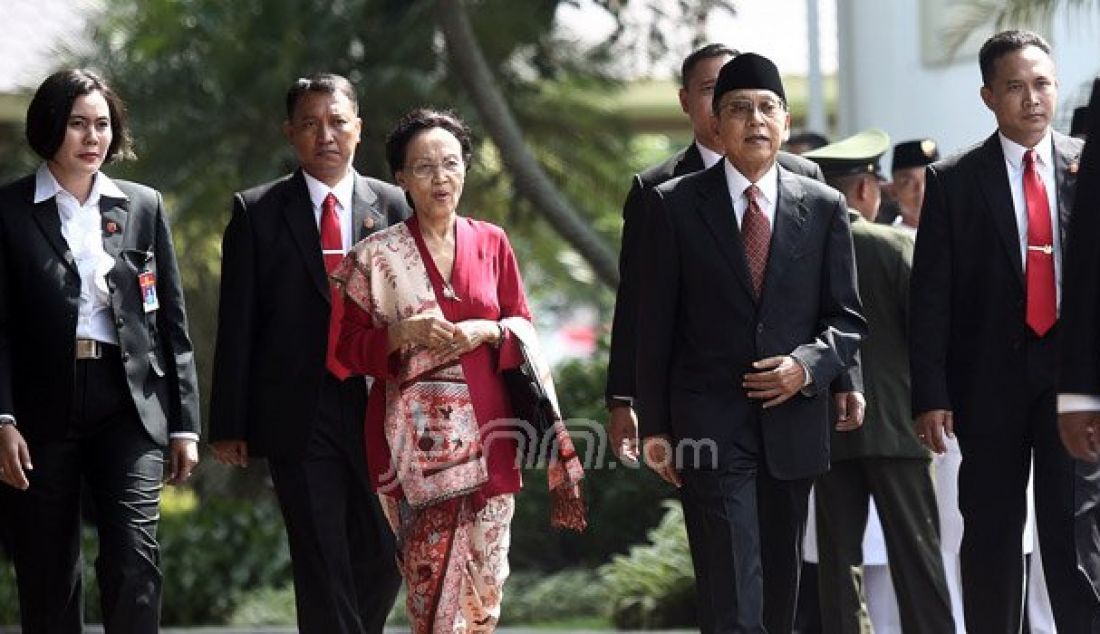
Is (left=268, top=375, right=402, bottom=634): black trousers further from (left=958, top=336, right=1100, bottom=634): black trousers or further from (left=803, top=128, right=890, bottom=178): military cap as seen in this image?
(left=803, top=128, right=890, bottom=178): military cap

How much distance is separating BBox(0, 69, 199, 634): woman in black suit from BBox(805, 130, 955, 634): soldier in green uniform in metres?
2.83

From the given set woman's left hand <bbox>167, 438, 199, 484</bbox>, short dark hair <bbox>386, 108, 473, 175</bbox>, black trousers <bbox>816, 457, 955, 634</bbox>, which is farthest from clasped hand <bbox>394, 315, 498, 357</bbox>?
black trousers <bbox>816, 457, 955, 634</bbox>

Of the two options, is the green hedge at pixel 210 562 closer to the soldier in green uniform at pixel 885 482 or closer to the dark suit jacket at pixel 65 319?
the soldier in green uniform at pixel 885 482

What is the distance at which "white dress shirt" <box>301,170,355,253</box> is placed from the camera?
28.8ft

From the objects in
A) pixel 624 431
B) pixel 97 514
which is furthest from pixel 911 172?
pixel 97 514

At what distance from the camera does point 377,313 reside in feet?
26.5

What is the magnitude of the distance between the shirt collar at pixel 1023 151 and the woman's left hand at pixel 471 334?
6.23ft

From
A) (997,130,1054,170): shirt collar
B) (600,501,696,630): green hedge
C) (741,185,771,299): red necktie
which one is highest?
(997,130,1054,170): shirt collar

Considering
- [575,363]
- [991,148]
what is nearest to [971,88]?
[575,363]

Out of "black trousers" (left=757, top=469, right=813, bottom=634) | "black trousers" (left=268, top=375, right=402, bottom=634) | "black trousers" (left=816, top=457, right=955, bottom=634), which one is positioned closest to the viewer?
"black trousers" (left=757, top=469, right=813, bottom=634)

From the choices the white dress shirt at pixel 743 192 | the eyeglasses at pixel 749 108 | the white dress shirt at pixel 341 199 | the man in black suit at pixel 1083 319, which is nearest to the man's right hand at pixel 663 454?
the white dress shirt at pixel 743 192

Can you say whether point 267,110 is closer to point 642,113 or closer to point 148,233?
point 642,113

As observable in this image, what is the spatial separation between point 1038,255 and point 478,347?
194 centimetres

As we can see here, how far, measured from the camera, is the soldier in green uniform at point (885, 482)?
31.0ft
